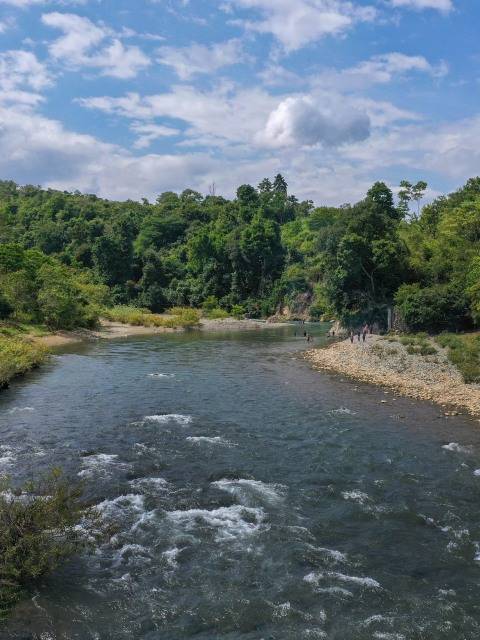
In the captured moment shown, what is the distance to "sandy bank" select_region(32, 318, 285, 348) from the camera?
58050 mm

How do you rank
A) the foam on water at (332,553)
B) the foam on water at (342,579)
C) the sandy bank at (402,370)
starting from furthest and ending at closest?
the sandy bank at (402,370) < the foam on water at (332,553) < the foam on water at (342,579)

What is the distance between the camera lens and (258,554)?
45.8 feet

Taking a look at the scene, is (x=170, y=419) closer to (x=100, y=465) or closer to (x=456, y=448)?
(x=100, y=465)

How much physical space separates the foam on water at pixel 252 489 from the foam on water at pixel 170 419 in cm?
794

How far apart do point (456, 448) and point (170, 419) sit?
13939mm

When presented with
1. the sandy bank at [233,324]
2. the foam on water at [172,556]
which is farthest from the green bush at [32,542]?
the sandy bank at [233,324]

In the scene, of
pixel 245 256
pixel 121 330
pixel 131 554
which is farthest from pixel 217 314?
pixel 131 554

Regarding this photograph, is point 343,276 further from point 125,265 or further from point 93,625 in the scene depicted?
point 125,265

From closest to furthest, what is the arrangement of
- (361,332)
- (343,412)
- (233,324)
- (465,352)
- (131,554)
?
1. (131,554)
2. (343,412)
3. (465,352)
4. (361,332)
5. (233,324)

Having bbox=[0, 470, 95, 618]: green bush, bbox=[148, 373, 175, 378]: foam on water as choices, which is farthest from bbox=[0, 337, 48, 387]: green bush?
bbox=[0, 470, 95, 618]: green bush

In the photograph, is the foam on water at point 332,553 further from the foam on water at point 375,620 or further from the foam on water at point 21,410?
the foam on water at point 21,410

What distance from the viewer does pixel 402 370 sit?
3794 cm

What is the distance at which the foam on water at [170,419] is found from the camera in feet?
86.5

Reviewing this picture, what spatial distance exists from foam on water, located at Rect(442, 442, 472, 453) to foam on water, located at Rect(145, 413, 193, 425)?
40.8 feet
